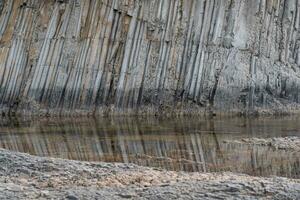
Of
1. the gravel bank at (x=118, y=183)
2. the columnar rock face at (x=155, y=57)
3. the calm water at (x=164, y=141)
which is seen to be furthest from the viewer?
the columnar rock face at (x=155, y=57)

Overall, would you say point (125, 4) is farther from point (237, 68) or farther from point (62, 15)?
point (237, 68)

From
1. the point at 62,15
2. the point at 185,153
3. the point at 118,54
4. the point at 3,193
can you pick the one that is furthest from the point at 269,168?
the point at 62,15

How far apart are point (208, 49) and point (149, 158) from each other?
1245 centimetres

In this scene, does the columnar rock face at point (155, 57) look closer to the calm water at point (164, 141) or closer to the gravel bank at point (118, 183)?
the calm water at point (164, 141)

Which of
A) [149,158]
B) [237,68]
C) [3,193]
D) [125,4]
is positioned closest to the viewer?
[3,193]

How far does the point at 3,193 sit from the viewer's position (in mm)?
11656

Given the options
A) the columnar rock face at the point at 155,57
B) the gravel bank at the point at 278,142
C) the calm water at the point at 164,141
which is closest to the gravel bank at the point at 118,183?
the calm water at the point at 164,141

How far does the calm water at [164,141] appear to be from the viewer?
14.8 meters

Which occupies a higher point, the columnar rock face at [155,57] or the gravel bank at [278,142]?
the columnar rock face at [155,57]

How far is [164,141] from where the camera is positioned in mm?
18469

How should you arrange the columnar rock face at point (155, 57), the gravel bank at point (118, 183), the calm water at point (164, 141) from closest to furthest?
the gravel bank at point (118, 183) < the calm water at point (164, 141) < the columnar rock face at point (155, 57)

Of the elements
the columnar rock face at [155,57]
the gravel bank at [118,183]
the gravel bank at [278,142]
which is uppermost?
the columnar rock face at [155,57]

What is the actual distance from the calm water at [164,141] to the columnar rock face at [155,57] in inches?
80.8

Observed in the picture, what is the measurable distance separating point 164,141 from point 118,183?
6278mm
